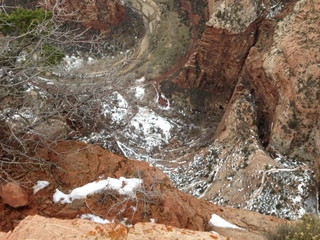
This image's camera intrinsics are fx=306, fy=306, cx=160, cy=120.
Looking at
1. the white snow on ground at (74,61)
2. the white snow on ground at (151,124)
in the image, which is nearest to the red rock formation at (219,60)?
the white snow on ground at (151,124)

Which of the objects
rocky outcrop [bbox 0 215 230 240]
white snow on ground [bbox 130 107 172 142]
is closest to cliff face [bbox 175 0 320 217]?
white snow on ground [bbox 130 107 172 142]

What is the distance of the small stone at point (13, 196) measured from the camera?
612cm

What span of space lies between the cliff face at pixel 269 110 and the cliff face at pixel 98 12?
12.5 metres

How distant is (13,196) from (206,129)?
1778 centimetres

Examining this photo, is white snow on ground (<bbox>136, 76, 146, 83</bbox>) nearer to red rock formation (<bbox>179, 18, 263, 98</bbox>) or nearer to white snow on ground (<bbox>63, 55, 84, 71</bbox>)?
red rock formation (<bbox>179, 18, 263, 98</bbox>)

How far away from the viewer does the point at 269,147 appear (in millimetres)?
16484

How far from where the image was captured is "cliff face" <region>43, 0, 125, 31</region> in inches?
1125

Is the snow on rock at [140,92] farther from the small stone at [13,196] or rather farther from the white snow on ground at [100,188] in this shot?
the small stone at [13,196]

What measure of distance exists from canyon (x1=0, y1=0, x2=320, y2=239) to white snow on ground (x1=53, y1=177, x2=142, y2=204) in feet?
0.49

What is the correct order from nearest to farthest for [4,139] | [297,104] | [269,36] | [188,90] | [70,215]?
[70,215] < [4,139] < [297,104] < [269,36] < [188,90]

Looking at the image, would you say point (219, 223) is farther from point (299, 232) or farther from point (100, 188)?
point (100, 188)

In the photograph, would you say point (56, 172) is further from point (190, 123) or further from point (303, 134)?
point (190, 123)

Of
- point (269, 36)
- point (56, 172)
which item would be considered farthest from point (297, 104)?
point (56, 172)

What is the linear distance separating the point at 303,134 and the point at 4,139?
13709 millimetres
